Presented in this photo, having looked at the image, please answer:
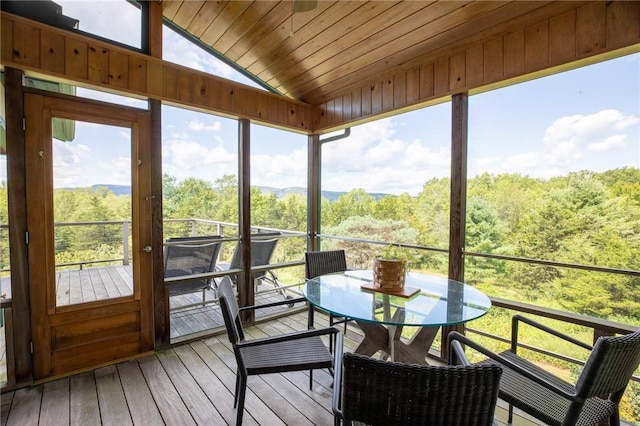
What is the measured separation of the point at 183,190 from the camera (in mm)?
3150

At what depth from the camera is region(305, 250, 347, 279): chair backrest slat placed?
2.97 meters

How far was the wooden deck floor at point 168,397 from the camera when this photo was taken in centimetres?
203

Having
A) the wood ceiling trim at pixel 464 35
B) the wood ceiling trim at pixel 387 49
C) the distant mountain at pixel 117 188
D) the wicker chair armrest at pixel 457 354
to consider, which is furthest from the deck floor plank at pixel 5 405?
the wood ceiling trim at pixel 464 35

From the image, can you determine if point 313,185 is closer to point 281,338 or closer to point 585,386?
point 281,338

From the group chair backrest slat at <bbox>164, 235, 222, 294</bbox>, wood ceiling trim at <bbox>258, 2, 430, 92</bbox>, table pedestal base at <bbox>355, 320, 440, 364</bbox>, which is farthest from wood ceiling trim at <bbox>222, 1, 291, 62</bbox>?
table pedestal base at <bbox>355, 320, 440, 364</bbox>

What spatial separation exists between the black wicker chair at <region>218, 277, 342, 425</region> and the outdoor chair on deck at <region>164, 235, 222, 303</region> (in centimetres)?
134

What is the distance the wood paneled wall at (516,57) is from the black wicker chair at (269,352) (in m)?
2.31

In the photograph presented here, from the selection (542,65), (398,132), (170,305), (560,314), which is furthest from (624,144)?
(170,305)

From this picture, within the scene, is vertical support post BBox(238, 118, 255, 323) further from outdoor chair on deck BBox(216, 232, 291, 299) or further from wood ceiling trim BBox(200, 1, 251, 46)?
wood ceiling trim BBox(200, 1, 251, 46)

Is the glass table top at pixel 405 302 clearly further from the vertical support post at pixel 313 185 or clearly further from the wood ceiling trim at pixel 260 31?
the wood ceiling trim at pixel 260 31

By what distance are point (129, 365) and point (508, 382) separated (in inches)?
113

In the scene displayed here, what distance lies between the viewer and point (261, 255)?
12.5 ft

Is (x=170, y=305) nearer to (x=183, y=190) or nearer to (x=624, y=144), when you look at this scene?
(x=183, y=190)

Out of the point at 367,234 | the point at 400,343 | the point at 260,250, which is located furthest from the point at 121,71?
the point at 400,343
